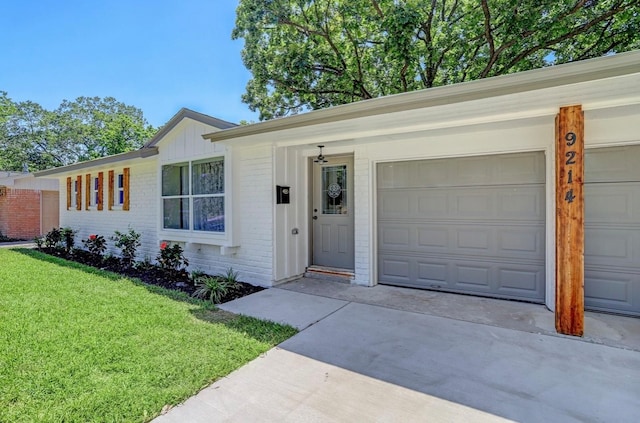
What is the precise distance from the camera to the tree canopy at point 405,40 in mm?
7066

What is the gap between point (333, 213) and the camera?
6043 mm

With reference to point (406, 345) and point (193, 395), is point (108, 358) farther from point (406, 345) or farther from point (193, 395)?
point (406, 345)

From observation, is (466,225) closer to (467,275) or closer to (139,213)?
(467,275)

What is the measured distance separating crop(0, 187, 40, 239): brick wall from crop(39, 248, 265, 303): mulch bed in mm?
7464

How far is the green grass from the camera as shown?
2238 millimetres

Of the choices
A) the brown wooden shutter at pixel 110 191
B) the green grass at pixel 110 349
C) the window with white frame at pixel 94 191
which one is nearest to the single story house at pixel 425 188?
the green grass at pixel 110 349

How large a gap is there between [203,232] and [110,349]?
313 centimetres

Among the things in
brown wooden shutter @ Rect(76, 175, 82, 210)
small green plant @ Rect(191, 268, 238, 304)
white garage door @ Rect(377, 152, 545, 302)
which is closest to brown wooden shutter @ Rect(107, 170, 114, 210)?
brown wooden shutter @ Rect(76, 175, 82, 210)

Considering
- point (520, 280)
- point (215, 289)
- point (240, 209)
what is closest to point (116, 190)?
point (240, 209)

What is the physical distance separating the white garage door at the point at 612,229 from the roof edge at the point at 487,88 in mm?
1863

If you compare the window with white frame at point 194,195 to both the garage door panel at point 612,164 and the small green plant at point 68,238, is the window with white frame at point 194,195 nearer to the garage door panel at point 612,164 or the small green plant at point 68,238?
the small green plant at point 68,238

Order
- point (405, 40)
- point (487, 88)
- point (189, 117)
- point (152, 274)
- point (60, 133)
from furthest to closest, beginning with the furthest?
1. point (60, 133)
2. point (405, 40)
3. point (152, 274)
4. point (189, 117)
5. point (487, 88)

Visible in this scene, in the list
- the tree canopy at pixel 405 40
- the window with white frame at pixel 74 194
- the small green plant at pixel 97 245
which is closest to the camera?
the tree canopy at pixel 405 40

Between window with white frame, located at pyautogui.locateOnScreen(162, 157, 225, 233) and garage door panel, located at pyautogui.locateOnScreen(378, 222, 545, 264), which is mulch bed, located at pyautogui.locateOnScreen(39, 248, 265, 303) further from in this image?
garage door panel, located at pyautogui.locateOnScreen(378, 222, 545, 264)
